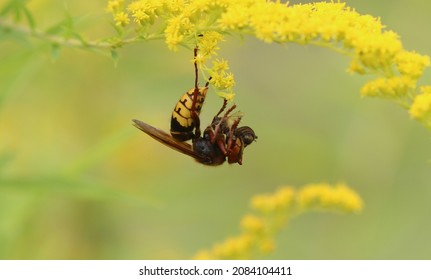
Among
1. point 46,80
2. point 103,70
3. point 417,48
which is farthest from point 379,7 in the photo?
point 46,80

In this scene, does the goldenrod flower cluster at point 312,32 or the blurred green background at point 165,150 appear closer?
the goldenrod flower cluster at point 312,32

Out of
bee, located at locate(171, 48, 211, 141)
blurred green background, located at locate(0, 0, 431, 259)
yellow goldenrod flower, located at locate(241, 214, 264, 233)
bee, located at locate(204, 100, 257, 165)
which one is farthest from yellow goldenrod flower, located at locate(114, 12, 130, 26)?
blurred green background, located at locate(0, 0, 431, 259)

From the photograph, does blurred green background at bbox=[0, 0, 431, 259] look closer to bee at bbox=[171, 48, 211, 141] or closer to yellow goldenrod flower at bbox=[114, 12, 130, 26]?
bee at bbox=[171, 48, 211, 141]

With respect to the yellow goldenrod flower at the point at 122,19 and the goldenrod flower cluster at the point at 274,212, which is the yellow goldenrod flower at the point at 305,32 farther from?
the goldenrod flower cluster at the point at 274,212

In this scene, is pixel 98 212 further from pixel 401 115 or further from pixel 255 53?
pixel 255 53

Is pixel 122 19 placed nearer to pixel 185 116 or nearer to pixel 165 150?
pixel 185 116

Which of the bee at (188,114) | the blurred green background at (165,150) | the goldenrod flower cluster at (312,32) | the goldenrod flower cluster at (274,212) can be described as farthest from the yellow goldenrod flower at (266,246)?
the blurred green background at (165,150)

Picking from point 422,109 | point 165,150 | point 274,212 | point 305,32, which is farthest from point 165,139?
point 165,150
